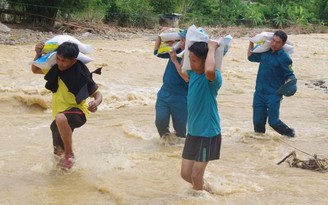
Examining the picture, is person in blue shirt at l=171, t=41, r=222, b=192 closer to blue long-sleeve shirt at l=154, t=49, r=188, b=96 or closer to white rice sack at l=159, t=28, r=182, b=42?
white rice sack at l=159, t=28, r=182, b=42

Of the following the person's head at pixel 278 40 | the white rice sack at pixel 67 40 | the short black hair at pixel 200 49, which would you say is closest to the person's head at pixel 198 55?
the short black hair at pixel 200 49

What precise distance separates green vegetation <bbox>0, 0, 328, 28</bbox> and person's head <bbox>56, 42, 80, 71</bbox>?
50.4ft

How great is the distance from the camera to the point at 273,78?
22.2 feet

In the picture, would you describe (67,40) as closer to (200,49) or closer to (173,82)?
(200,49)

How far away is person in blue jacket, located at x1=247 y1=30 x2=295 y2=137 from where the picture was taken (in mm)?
6688

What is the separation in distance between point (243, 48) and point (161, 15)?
26.9 feet

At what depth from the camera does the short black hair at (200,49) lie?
4.08 metres

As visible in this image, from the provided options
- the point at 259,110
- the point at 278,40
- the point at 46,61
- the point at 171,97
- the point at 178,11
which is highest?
the point at 278,40

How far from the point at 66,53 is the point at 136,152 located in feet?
6.55

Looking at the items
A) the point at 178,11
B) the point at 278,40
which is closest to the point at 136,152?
the point at 278,40

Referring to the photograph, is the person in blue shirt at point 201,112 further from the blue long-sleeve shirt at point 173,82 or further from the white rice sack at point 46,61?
the blue long-sleeve shirt at point 173,82

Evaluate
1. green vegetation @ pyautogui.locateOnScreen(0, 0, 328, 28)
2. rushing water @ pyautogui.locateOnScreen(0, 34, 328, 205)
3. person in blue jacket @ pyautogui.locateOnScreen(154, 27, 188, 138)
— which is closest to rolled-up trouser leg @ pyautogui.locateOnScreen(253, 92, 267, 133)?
rushing water @ pyautogui.locateOnScreen(0, 34, 328, 205)

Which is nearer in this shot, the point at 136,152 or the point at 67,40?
the point at 67,40

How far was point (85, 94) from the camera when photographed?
4816 mm
